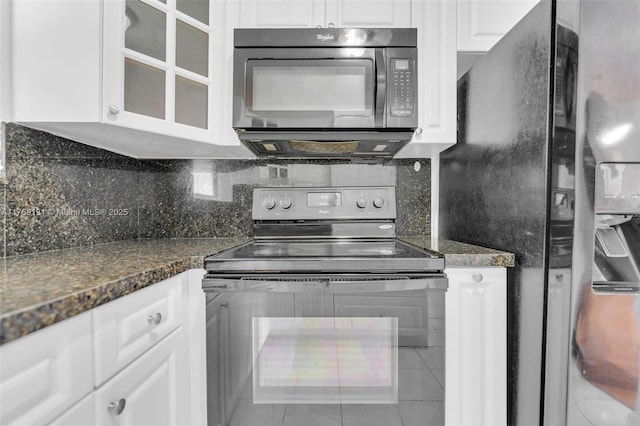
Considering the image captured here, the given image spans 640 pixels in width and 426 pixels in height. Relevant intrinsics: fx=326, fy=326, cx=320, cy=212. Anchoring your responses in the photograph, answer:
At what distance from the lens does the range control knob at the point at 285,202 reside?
5.34 feet

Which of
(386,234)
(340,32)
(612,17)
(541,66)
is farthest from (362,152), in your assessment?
(612,17)

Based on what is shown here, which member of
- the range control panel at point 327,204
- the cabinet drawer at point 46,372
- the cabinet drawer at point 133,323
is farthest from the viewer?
the range control panel at point 327,204

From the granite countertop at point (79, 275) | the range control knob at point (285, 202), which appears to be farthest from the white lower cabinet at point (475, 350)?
the range control knob at point (285, 202)

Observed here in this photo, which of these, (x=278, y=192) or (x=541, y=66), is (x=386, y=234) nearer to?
(x=278, y=192)

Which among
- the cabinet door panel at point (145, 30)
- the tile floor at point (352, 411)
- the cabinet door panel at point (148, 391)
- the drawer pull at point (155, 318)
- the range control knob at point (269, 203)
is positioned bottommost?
the tile floor at point (352, 411)

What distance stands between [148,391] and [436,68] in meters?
1.53

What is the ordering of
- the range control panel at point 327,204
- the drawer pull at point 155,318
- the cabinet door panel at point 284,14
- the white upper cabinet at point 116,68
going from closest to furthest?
the drawer pull at point 155,318
the white upper cabinet at point 116,68
the cabinet door panel at point 284,14
the range control panel at point 327,204

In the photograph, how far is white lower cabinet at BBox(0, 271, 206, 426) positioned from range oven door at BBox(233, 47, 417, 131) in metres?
0.68

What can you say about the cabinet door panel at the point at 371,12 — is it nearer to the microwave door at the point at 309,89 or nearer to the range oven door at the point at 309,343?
the microwave door at the point at 309,89

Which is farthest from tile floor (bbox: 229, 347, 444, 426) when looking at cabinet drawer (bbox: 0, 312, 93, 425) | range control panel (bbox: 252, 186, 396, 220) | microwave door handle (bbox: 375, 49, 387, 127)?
microwave door handle (bbox: 375, 49, 387, 127)

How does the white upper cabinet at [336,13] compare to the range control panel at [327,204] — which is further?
the range control panel at [327,204]

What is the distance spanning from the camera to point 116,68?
1.02 metres

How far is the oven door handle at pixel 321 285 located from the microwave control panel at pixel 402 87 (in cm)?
66

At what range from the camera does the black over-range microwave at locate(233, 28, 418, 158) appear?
50.1 inches
